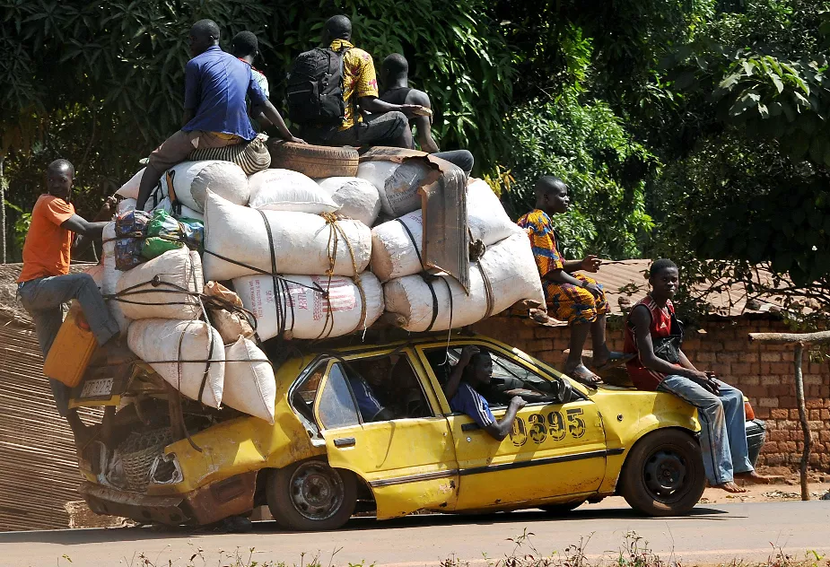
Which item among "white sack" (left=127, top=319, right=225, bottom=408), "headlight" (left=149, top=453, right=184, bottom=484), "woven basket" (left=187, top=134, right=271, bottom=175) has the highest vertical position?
"woven basket" (left=187, top=134, right=271, bottom=175)

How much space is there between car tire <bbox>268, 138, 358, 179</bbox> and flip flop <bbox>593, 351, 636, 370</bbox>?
2.50m

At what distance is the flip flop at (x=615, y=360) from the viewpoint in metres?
8.90

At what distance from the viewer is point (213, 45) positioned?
8.17 metres

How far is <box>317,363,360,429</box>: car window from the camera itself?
7641mm

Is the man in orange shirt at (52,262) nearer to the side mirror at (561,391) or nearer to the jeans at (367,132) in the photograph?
the jeans at (367,132)

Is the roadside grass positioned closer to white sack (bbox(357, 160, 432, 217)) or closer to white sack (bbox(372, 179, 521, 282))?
white sack (bbox(372, 179, 521, 282))

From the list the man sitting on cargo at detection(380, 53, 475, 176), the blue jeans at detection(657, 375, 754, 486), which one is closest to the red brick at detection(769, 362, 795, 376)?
the blue jeans at detection(657, 375, 754, 486)

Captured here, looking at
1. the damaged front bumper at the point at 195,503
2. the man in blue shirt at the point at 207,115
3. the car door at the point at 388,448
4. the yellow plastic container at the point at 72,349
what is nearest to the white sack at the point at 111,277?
the yellow plastic container at the point at 72,349

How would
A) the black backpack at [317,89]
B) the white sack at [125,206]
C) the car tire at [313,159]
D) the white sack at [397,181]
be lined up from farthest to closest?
1. the black backpack at [317,89]
2. the white sack at [397,181]
3. the car tire at [313,159]
4. the white sack at [125,206]

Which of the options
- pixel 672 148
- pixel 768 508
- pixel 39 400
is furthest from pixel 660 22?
pixel 39 400

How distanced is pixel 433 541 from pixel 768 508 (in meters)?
3.38

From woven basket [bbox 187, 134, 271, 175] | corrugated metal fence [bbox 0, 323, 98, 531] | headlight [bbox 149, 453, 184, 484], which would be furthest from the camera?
corrugated metal fence [bbox 0, 323, 98, 531]

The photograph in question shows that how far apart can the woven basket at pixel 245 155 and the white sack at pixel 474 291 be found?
115 cm

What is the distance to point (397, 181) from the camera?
8141 millimetres
